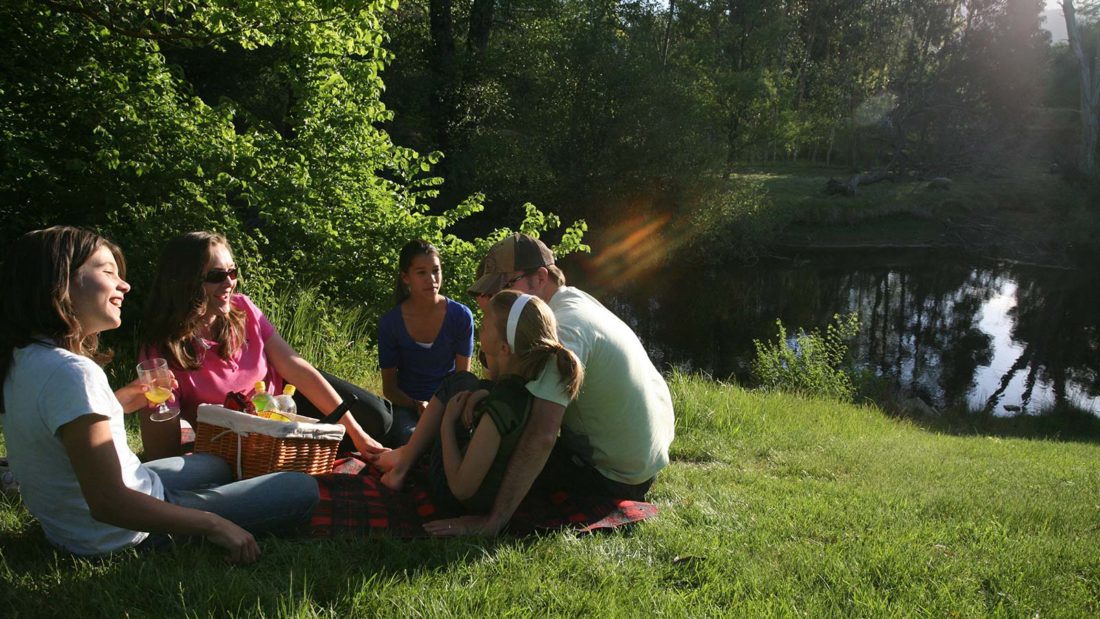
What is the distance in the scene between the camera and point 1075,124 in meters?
37.4

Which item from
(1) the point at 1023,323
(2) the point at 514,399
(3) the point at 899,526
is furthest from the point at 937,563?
(1) the point at 1023,323

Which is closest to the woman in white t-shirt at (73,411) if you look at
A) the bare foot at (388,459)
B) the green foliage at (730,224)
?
the bare foot at (388,459)

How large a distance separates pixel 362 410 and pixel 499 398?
158 cm

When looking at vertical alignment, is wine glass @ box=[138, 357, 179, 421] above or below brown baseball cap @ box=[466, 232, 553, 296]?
below

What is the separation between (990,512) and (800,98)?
3648 cm

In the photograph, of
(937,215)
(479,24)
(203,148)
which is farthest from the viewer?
(937,215)

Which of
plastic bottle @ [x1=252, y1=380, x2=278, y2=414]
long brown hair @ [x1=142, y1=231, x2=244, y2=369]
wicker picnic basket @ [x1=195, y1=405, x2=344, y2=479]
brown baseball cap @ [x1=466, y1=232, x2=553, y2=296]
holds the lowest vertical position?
wicker picnic basket @ [x1=195, y1=405, x2=344, y2=479]

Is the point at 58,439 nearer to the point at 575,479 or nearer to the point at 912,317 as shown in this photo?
the point at 575,479

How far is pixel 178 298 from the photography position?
11.9 ft

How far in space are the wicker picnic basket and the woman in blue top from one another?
1.54 m

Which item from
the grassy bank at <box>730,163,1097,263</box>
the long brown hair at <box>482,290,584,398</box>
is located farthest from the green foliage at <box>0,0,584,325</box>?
the grassy bank at <box>730,163,1097,263</box>

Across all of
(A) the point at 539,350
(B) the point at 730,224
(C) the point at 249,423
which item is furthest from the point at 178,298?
(B) the point at 730,224

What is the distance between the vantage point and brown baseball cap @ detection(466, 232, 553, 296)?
12.7ft

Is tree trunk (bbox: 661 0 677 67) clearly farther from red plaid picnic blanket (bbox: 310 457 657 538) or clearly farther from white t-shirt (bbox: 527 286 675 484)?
red plaid picnic blanket (bbox: 310 457 657 538)
